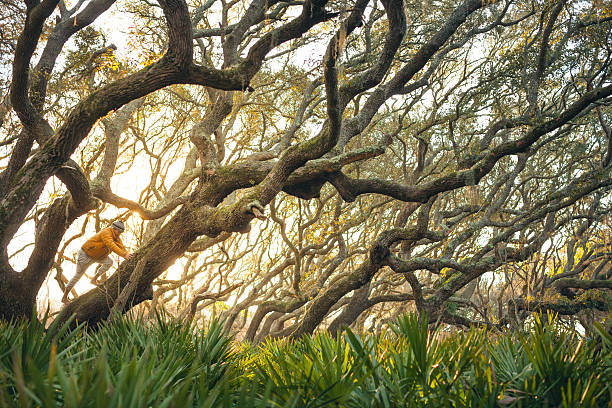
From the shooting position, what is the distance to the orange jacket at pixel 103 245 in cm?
677

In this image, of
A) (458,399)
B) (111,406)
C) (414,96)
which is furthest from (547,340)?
(414,96)

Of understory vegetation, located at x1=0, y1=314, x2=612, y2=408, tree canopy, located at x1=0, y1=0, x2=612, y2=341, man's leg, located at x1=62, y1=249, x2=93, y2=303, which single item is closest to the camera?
understory vegetation, located at x1=0, y1=314, x2=612, y2=408

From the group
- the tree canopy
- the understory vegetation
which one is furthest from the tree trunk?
the understory vegetation

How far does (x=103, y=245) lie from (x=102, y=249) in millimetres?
112

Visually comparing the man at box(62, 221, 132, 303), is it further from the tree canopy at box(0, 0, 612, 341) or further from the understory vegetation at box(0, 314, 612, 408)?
the understory vegetation at box(0, 314, 612, 408)

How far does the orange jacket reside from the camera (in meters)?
6.77

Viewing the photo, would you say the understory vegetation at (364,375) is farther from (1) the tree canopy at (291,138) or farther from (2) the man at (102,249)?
(2) the man at (102,249)

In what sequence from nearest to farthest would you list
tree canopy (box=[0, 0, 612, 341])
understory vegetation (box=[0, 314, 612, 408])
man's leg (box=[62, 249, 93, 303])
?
understory vegetation (box=[0, 314, 612, 408]) → tree canopy (box=[0, 0, 612, 341]) → man's leg (box=[62, 249, 93, 303])

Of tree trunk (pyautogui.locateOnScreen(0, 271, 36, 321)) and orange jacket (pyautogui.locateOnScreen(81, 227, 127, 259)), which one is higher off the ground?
orange jacket (pyautogui.locateOnScreen(81, 227, 127, 259))

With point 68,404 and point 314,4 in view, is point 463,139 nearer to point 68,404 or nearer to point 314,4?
point 314,4

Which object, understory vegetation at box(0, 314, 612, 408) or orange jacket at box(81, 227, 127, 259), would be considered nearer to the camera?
understory vegetation at box(0, 314, 612, 408)

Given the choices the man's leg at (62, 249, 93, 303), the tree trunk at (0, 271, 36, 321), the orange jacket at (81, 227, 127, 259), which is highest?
the orange jacket at (81, 227, 127, 259)

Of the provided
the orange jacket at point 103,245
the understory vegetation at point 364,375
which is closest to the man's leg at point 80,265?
the orange jacket at point 103,245

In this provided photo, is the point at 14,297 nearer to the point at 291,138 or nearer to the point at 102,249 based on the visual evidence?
the point at 102,249
